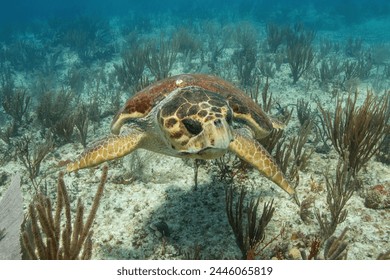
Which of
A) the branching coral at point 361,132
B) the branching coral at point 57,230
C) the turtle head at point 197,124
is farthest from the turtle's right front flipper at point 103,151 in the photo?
the branching coral at point 361,132

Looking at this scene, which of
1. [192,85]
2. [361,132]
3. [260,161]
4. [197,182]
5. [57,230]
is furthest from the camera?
[197,182]

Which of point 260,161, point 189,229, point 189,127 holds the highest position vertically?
point 189,127

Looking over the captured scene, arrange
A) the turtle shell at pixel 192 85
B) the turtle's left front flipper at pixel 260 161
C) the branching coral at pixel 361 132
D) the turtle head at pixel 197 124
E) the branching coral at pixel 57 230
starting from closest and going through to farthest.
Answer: the branching coral at pixel 57 230 → the turtle head at pixel 197 124 → the turtle's left front flipper at pixel 260 161 → the turtle shell at pixel 192 85 → the branching coral at pixel 361 132

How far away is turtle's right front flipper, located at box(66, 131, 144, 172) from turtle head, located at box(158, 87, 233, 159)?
23.8 inches

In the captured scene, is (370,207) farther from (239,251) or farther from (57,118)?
(57,118)

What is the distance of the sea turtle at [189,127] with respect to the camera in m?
2.52

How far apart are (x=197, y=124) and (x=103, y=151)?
1.20 m

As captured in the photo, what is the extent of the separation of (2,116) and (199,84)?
25.9ft

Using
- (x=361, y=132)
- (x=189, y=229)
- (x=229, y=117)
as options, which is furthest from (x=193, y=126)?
(x=361, y=132)

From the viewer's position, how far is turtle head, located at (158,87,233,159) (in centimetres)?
242

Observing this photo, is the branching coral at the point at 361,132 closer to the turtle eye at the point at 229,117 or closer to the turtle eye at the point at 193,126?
the turtle eye at the point at 229,117

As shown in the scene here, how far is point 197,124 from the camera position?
2537 millimetres

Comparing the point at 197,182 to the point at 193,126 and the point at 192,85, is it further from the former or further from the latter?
the point at 193,126

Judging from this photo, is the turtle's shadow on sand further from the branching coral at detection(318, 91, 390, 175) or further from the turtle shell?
the branching coral at detection(318, 91, 390, 175)
